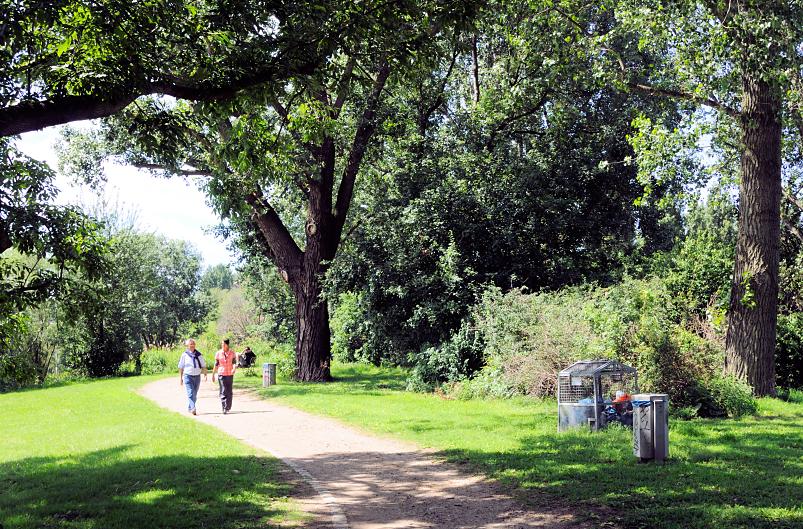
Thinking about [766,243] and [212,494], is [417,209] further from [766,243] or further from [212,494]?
[212,494]

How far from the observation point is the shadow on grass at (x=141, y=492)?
24.5 ft

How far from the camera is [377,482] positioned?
9438mm

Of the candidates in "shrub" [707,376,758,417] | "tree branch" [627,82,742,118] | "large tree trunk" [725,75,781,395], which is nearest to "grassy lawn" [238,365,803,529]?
"shrub" [707,376,758,417]

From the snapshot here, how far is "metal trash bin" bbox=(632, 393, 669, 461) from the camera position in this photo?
9.24 metres

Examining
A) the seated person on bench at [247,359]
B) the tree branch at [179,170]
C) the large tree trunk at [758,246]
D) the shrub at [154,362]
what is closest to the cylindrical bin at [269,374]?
the tree branch at [179,170]

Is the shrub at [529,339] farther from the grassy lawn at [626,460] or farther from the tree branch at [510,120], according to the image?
the tree branch at [510,120]

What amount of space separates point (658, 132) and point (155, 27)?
12.4m

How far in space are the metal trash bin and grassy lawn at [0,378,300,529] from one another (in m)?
4.57

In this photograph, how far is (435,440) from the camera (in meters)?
12.3

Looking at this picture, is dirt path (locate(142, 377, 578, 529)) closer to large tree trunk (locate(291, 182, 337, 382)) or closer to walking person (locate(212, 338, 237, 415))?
walking person (locate(212, 338, 237, 415))

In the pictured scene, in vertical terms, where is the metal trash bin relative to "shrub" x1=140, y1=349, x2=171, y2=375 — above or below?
above

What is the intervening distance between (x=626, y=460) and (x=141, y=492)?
620cm

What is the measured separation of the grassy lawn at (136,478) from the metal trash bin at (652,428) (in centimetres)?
457

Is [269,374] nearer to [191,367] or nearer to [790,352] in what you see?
[191,367]
